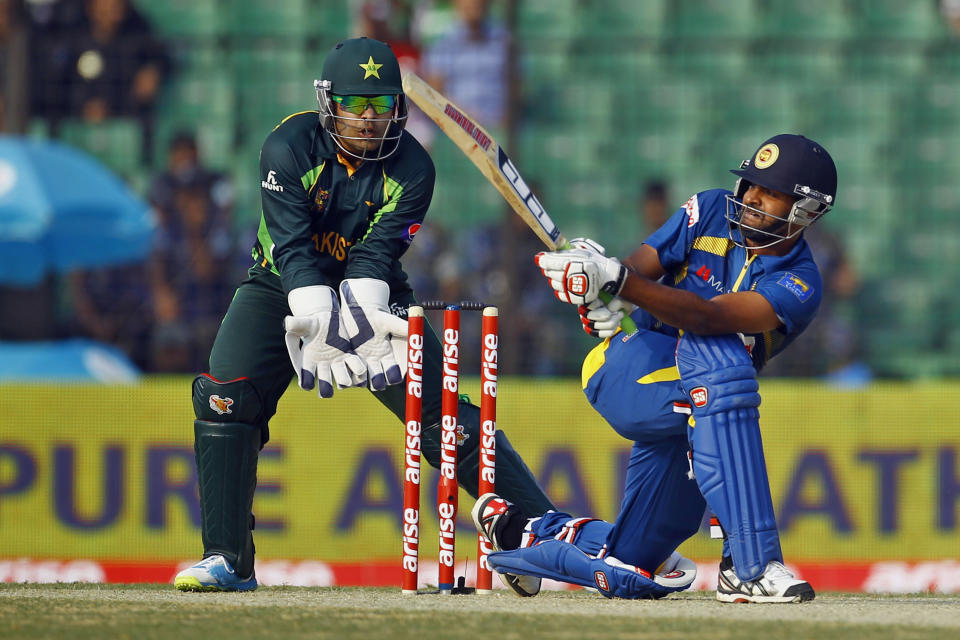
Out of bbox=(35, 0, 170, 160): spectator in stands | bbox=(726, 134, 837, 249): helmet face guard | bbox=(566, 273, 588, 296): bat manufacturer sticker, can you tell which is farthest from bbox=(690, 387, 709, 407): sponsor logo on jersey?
bbox=(35, 0, 170, 160): spectator in stands

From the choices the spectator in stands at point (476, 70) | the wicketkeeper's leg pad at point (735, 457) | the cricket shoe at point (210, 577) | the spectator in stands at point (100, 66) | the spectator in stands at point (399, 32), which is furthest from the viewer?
the spectator in stands at point (399, 32)

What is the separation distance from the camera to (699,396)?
151 inches

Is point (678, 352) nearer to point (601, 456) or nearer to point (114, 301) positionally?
point (601, 456)

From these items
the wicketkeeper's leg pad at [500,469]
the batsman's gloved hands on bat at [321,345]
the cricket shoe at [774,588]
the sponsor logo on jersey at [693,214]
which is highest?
the sponsor logo on jersey at [693,214]

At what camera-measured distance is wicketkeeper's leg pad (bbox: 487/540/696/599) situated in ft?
13.4

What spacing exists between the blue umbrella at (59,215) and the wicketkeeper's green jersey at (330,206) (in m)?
3.76

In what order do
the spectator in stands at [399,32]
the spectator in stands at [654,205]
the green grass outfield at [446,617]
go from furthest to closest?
the spectator in stands at [399,32] < the spectator in stands at [654,205] < the green grass outfield at [446,617]

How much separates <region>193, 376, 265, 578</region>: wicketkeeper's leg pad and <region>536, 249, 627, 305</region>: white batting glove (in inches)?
42.1

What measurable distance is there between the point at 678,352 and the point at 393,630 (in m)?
1.13

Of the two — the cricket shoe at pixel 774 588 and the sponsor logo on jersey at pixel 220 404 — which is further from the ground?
the sponsor logo on jersey at pixel 220 404

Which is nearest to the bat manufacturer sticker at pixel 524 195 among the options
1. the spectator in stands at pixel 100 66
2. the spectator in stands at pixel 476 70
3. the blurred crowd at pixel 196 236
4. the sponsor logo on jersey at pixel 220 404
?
the sponsor logo on jersey at pixel 220 404

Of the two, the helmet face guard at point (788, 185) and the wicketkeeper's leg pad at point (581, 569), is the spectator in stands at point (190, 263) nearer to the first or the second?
the wicketkeeper's leg pad at point (581, 569)

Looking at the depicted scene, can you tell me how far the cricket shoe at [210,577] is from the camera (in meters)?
4.29

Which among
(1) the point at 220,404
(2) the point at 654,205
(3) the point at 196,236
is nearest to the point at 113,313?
(3) the point at 196,236
